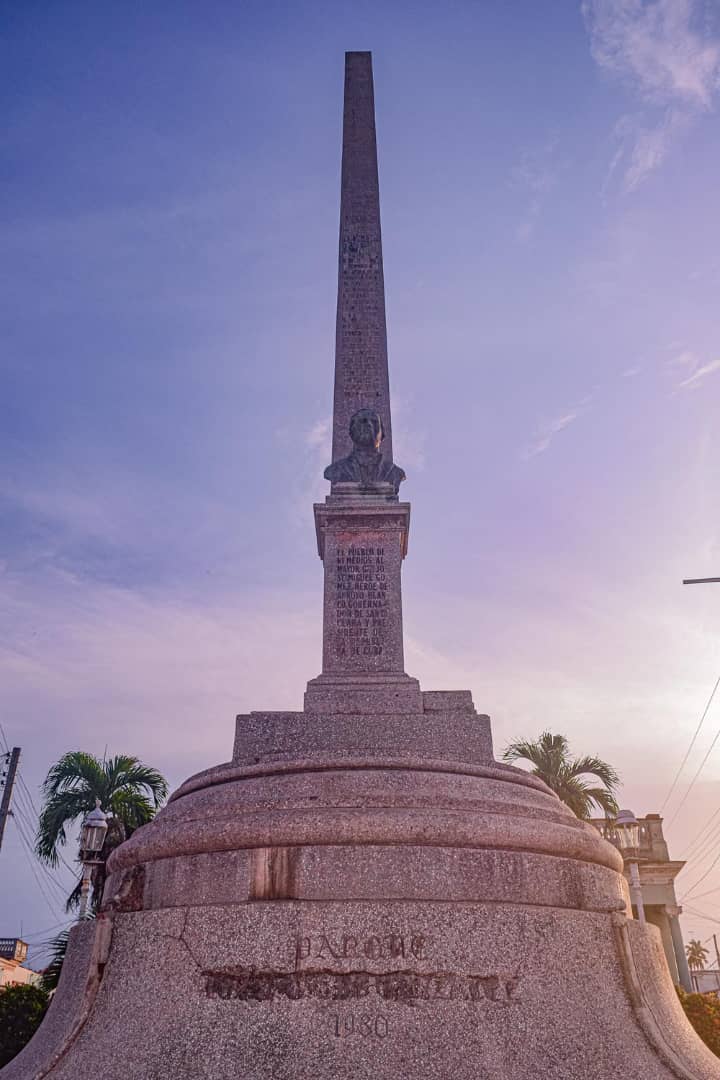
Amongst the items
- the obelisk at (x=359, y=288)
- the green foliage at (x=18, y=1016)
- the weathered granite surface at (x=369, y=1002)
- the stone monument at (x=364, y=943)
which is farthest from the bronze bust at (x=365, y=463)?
the green foliage at (x=18, y=1016)

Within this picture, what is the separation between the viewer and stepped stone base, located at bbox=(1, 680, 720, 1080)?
16.1ft

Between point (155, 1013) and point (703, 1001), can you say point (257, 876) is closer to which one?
point (155, 1013)

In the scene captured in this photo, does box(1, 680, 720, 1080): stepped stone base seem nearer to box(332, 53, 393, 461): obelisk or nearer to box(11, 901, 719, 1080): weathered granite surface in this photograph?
box(11, 901, 719, 1080): weathered granite surface

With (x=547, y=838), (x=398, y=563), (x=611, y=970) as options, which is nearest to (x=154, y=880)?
(x=547, y=838)

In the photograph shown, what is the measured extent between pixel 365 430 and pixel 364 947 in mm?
7355

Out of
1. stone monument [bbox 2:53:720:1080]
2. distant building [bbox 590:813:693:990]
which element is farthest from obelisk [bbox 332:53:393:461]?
distant building [bbox 590:813:693:990]

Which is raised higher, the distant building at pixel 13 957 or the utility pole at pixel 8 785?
the utility pole at pixel 8 785

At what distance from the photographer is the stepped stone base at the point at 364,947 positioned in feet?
Answer: 16.1

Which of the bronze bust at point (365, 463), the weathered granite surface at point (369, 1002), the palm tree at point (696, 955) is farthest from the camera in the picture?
the palm tree at point (696, 955)

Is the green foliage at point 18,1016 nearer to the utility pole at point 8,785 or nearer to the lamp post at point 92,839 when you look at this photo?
the lamp post at point 92,839

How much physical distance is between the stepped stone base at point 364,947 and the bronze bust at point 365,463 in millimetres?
4845

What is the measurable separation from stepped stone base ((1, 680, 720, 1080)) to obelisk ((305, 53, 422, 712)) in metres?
2.42

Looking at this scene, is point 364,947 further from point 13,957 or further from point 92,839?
point 13,957

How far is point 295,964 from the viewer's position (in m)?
5.18
